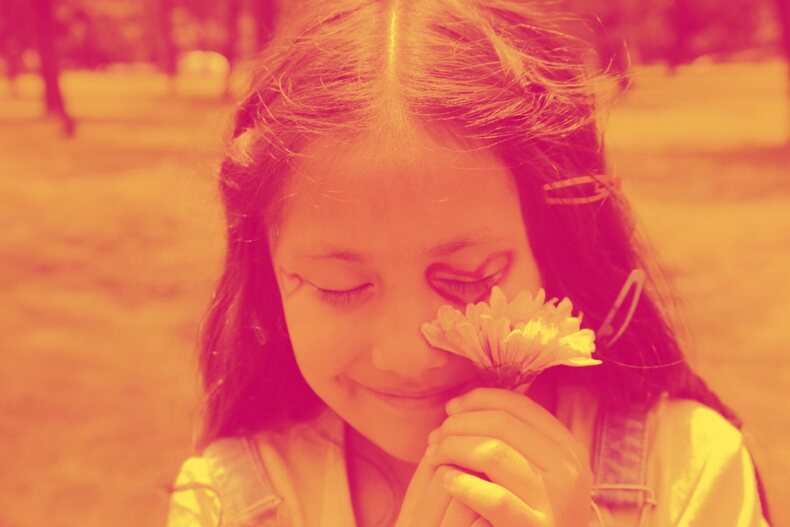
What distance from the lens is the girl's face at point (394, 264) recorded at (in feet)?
4.43

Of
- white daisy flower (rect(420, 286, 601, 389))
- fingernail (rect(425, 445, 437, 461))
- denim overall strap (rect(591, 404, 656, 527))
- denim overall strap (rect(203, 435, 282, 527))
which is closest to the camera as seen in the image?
white daisy flower (rect(420, 286, 601, 389))

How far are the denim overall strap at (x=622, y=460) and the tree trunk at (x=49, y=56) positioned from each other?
13.1m

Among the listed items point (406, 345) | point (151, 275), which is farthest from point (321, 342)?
point (151, 275)

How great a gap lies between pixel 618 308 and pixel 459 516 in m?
0.61

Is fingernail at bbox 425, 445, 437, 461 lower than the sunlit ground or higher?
higher

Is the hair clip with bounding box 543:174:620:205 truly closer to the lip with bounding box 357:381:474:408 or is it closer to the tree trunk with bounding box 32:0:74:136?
the lip with bounding box 357:381:474:408

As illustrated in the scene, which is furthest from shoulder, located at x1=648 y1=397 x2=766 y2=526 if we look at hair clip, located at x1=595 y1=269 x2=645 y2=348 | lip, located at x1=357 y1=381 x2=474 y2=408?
lip, located at x1=357 y1=381 x2=474 y2=408

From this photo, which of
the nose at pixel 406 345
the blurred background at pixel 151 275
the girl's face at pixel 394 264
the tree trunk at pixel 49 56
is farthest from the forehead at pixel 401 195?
the tree trunk at pixel 49 56

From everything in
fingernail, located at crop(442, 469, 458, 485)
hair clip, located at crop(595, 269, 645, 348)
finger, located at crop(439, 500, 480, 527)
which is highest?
hair clip, located at crop(595, 269, 645, 348)

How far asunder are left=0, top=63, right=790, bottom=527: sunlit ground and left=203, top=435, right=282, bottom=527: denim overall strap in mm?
471

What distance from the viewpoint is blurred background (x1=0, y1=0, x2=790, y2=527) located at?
135 inches

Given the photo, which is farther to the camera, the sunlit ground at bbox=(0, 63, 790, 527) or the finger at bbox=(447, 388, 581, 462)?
the sunlit ground at bbox=(0, 63, 790, 527)

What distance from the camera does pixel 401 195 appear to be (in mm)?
1345

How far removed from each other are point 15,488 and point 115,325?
1.84 m
